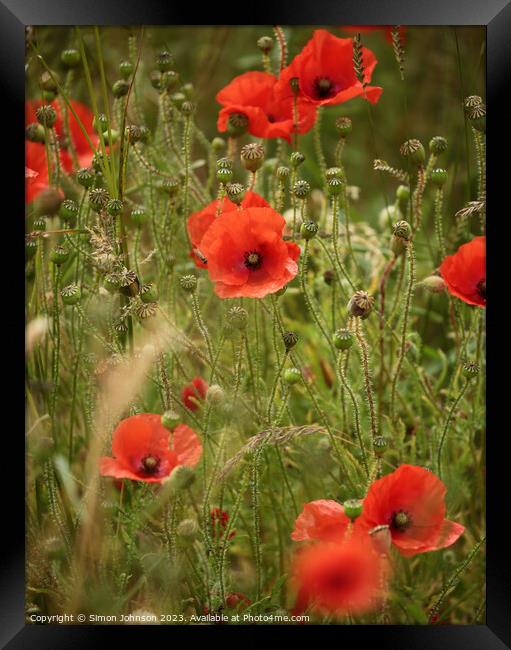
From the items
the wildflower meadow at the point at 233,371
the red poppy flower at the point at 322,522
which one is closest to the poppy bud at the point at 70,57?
the wildflower meadow at the point at 233,371

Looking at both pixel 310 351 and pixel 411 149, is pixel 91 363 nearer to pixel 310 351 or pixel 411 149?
pixel 310 351

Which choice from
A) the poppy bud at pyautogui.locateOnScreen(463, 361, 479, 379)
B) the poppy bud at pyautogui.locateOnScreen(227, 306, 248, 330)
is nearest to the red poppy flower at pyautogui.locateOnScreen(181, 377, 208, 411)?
the poppy bud at pyautogui.locateOnScreen(227, 306, 248, 330)

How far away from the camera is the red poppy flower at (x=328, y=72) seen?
1.41m

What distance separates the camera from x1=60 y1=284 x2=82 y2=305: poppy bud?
1.30 m

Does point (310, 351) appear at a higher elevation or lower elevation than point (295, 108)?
lower

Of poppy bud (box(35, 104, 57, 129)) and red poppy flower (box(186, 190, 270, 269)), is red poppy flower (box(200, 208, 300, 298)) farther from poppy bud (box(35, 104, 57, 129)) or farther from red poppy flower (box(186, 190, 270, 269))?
poppy bud (box(35, 104, 57, 129))

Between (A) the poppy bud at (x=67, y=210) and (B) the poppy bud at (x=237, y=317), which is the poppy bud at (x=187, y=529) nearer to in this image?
(B) the poppy bud at (x=237, y=317)

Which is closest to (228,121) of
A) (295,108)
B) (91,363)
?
(295,108)

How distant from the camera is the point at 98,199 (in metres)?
1.33

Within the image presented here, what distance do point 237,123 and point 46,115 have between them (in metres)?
0.25

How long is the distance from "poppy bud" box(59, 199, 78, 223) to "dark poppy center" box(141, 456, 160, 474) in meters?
0.32

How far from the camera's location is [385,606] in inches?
52.0

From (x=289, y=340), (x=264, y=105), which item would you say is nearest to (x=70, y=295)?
(x=289, y=340)
